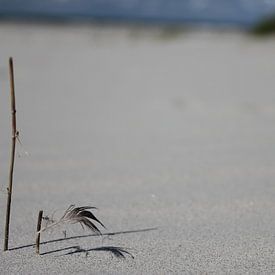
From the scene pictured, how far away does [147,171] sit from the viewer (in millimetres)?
2119

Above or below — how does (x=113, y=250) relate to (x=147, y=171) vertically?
below

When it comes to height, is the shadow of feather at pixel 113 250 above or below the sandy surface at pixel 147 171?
below

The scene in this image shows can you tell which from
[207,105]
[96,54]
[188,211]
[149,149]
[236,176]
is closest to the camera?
[188,211]

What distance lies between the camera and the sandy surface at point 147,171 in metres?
1.37

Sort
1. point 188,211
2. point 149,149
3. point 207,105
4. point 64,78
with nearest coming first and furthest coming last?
point 188,211 → point 149,149 → point 207,105 → point 64,78

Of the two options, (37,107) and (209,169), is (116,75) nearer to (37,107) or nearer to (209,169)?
(37,107)

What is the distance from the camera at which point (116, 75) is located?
496 centimetres

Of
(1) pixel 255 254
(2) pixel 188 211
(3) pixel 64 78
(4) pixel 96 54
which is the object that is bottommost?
(1) pixel 255 254

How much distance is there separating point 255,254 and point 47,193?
0.75 metres

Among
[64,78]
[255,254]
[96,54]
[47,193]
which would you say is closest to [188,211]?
[255,254]

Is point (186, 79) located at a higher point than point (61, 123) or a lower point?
higher

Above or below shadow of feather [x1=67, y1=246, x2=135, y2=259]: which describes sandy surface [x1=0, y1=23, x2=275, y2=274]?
above

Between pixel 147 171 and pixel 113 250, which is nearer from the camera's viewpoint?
pixel 113 250

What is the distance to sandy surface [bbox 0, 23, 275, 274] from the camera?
137cm
